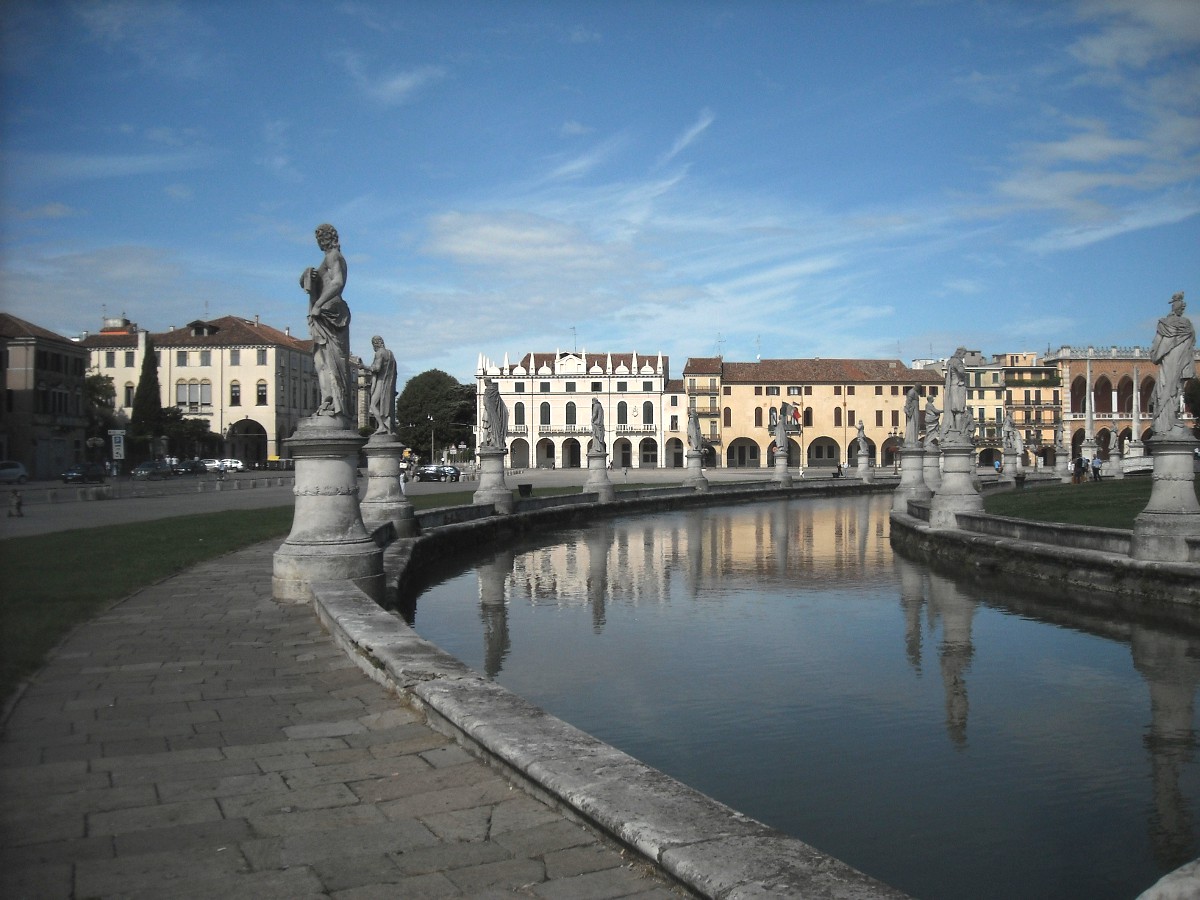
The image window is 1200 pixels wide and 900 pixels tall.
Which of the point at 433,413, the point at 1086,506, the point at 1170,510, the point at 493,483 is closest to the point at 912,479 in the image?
the point at 1086,506

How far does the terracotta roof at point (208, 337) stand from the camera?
3445 inches

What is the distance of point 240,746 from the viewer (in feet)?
16.2

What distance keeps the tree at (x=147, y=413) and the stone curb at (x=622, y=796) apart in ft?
261

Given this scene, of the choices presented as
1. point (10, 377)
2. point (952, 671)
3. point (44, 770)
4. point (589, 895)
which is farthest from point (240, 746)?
point (10, 377)

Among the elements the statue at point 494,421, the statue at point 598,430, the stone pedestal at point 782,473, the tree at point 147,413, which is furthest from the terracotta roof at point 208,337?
the statue at point 494,421

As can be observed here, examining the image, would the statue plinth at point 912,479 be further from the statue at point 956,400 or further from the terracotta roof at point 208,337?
the terracotta roof at point 208,337

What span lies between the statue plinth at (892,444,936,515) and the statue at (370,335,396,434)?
1424 cm

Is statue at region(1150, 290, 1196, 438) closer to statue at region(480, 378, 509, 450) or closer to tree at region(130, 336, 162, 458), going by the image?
statue at region(480, 378, 509, 450)

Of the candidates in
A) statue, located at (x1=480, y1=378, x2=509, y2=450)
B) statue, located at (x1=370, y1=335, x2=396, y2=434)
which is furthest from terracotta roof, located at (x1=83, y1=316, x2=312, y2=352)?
statue, located at (x1=370, y1=335, x2=396, y2=434)

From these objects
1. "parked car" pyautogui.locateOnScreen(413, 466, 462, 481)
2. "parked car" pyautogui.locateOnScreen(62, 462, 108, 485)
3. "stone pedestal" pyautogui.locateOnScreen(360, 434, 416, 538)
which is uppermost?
"stone pedestal" pyautogui.locateOnScreen(360, 434, 416, 538)

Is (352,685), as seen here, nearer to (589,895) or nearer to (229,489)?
(589,895)

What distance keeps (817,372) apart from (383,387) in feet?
284

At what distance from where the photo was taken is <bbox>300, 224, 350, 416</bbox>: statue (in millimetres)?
10148

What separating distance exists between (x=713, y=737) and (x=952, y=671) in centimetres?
334
